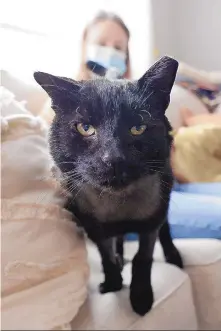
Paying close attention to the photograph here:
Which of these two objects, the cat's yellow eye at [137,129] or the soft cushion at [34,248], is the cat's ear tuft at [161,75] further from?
the soft cushion at [34,248]

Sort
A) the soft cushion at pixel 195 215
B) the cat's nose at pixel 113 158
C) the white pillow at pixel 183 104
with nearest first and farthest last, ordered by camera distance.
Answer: the cat's nose at pixel 113 158 → the soft cushion at pixel 195 215 → the white pillow at pixel 183 104

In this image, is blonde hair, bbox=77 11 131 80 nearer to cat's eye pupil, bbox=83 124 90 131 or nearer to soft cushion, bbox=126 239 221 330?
cat's eye pupil, bbox=83 124 90 131

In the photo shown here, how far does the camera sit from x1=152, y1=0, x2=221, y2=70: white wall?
21.4 inches

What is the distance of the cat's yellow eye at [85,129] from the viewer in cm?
42

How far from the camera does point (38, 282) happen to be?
1.44 feet

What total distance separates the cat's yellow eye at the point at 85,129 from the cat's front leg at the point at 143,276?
181 mm

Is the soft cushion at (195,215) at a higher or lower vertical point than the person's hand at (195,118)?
lower

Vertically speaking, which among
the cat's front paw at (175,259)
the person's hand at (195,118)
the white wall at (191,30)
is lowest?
the cat's front paw at (175,259)

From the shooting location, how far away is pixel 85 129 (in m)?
0.43

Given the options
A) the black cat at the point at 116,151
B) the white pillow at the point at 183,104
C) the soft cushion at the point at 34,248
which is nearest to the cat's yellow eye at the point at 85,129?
the black cat at the point at 116,151

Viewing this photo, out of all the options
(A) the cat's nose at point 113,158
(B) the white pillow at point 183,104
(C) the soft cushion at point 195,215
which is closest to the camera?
(A) the cat's nose at point 113,158

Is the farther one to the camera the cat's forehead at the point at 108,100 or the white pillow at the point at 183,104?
the white pillow at the point at 183,104

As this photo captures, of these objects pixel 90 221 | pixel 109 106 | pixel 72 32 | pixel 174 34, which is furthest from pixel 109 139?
pixel 72 32

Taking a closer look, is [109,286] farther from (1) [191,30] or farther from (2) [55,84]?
(1) [191,30]
